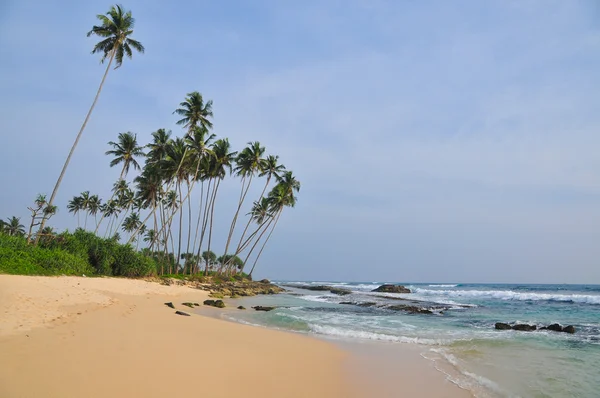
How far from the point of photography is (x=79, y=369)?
471cm

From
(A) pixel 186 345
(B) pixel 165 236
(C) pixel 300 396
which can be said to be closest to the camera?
(C) pixel 300 396

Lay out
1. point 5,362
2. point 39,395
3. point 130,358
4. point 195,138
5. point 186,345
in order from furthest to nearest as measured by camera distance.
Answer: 1. point 195,138
2. point 186,345
3. point 130,358
4. point 5,362
5. point 39,395

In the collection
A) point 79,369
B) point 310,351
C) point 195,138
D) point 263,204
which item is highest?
point 195,138

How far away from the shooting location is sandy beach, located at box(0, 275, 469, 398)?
4426mm

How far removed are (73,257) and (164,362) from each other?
1836 centimetres

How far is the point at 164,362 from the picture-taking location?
559 cm

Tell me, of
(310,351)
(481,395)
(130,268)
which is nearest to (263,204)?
(130,268)

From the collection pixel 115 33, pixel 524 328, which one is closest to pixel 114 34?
pixel 115 33

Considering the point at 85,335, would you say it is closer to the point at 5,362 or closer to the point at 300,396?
the point at 5,362

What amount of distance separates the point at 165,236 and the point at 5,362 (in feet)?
116

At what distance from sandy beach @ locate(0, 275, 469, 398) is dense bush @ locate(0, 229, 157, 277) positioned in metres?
8.71

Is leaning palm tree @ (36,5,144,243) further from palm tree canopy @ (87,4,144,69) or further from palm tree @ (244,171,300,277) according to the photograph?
palm tree @ (244,171,300,277)

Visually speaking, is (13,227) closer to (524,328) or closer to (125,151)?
(125,151)

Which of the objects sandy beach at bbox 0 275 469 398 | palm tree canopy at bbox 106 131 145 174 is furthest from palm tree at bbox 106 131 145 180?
sandy beach at bbox 0 275 469 398
